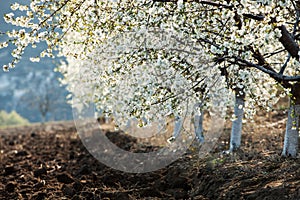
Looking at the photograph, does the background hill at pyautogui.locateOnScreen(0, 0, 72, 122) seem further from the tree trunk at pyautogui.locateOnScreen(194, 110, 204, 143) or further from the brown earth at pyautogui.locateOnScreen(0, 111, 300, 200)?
the brown earth at pyautogui.locateOnScreen(0, 111, 300, 200)

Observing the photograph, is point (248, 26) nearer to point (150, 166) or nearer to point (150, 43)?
point (150, 43)

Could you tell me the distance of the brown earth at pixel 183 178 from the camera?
8.95m

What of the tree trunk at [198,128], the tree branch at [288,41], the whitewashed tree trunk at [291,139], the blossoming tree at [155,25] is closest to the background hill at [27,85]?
the tree trunk at [198,128]

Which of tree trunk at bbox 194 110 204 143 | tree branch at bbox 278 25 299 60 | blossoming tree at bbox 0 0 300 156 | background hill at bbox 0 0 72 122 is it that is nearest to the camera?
blossoming tree at bbox 0 0 300 156

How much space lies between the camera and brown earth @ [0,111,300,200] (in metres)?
8.95

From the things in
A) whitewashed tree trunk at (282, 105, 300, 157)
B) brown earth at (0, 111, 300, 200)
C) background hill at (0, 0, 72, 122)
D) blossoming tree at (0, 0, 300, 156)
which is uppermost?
background hill at (0, 0, 72, 122)

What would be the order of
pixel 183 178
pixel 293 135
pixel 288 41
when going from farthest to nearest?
pixel 183 178
pixel 293 135
pixel 288 41

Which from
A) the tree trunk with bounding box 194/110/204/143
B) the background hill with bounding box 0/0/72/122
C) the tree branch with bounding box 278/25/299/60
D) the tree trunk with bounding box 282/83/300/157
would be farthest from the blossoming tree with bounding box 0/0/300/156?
the background hill with bounding box 0/0/72/122

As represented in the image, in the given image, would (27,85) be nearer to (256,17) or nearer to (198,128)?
(198,128)

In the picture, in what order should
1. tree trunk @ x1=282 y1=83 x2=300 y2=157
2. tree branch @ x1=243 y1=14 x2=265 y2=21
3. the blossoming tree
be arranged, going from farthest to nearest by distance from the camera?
tree trunk @ x1=282 y1=83 x2=300 y2=157
tree branch @ x1=243 y1=14 x2=265 y2=21
the blossoming tree

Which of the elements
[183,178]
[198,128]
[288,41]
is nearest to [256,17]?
→ [288,41]

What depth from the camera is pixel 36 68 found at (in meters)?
147

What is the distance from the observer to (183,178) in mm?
10984

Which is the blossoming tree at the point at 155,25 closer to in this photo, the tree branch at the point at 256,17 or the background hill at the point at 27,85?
the tree branch at the point at 256,17
